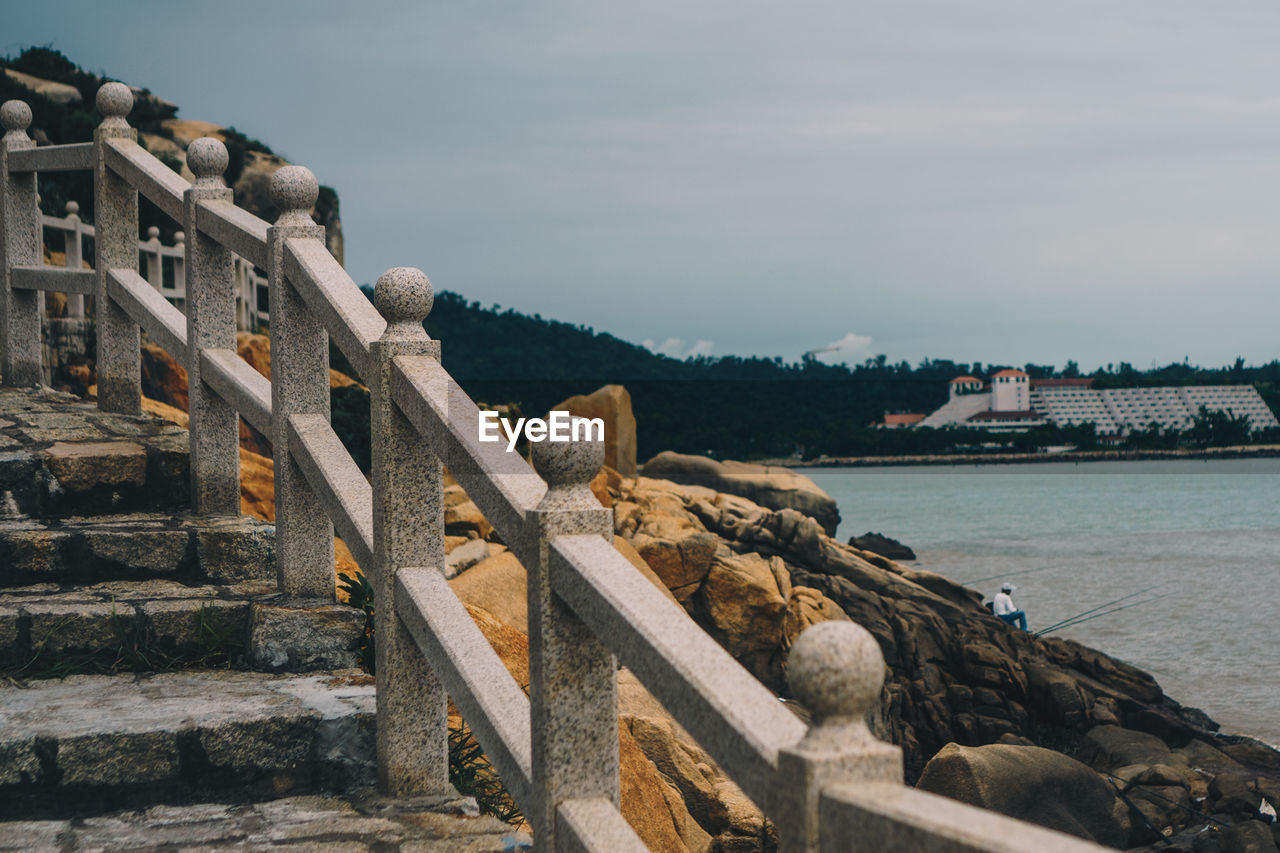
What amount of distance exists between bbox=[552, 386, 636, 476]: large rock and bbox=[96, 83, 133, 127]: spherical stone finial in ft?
59.1

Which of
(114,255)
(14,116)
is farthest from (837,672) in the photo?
(14,116)

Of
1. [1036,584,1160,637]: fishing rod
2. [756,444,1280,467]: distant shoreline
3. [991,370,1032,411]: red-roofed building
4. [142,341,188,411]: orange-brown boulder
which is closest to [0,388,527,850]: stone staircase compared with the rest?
[142,341,188,411]: orange-brown boulder

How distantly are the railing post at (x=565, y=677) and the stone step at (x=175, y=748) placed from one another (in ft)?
3.52

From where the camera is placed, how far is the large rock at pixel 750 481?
99.0 feet

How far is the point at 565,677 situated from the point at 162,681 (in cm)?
186

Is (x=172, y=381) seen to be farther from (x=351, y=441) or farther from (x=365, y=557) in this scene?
(x=365, y=557)

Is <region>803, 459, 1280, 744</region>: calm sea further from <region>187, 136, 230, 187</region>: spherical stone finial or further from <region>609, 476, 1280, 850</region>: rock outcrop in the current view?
<region>187, 136, 230, 187</region>: spherical stone finial

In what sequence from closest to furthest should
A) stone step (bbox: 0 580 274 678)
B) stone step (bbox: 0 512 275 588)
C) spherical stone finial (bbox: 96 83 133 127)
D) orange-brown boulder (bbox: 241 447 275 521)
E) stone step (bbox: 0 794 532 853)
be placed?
stone step (bbox: 0 794 532 853)
stone step (bbox: 0 580 274 678)
stone step (bbox: 0 512 275 588)
spherical stone finial (bbox: 96 83 133 127)
orange-brown boulder (bbox: 241 447 275 521)

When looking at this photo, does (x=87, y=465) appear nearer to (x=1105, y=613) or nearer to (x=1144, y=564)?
(x=1105, y=613)

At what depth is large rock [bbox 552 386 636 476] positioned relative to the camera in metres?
24.0

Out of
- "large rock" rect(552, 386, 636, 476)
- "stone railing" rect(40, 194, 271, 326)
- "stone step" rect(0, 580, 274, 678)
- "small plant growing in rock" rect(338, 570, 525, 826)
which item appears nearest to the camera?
"small plant growing in rock" rect(338, 570, 525, 826)

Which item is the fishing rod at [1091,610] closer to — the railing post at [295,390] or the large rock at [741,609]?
the large rock at [741,609]

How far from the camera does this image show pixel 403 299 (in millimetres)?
3016

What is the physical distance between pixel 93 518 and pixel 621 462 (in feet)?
66.7
